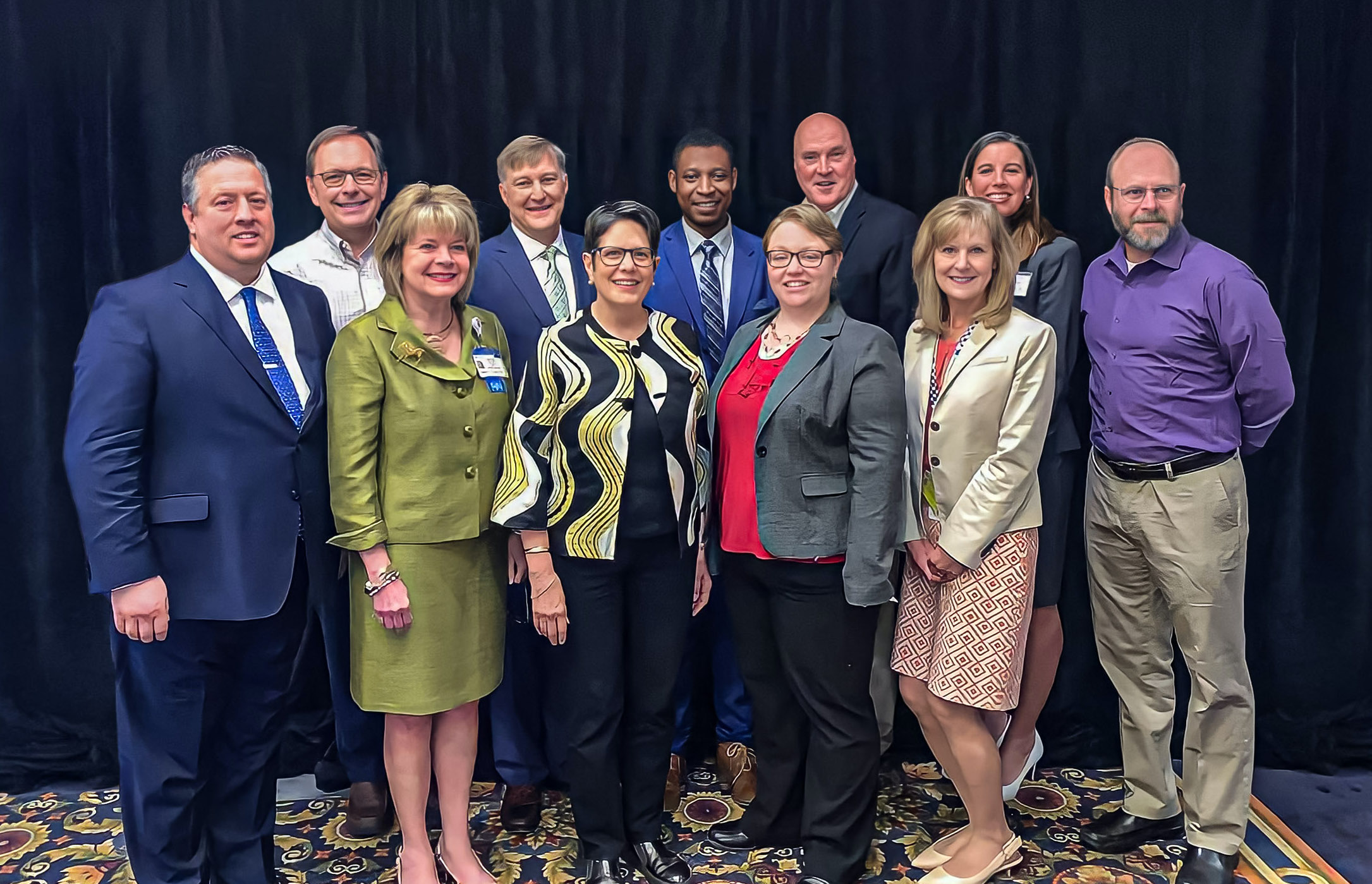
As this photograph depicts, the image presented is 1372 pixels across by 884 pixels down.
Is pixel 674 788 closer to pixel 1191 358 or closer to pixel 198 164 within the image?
pixel 1191 358

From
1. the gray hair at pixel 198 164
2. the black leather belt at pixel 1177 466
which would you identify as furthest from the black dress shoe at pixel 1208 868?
the gray hair at pixel 198 164

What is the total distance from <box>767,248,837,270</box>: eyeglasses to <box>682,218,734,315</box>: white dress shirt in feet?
2.09

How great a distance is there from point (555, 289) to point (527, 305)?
0.36 feet

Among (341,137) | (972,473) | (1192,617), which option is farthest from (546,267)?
(1192,617)

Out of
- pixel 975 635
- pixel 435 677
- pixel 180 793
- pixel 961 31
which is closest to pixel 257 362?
pixel 435 677

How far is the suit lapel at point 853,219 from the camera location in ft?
10.3

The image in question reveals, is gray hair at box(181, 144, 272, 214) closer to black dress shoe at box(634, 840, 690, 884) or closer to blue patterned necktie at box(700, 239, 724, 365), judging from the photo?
blue patterned necktie at box(700, 239, 724, 365)

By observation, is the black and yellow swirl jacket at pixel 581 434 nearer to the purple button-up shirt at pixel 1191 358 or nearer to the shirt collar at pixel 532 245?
the shirt collar at pixel 532 245

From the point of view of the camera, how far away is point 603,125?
3.56m

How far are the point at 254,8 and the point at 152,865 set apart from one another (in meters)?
2.74

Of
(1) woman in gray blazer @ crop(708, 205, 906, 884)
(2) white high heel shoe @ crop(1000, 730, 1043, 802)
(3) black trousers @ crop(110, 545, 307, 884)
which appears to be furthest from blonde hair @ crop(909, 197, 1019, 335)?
(3) black trousers @ crop(110, 545, 307, 884)

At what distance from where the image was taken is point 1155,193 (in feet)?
8.98

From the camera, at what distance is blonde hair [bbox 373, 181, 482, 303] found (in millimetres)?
2428

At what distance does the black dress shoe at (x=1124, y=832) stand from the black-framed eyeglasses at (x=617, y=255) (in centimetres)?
217
